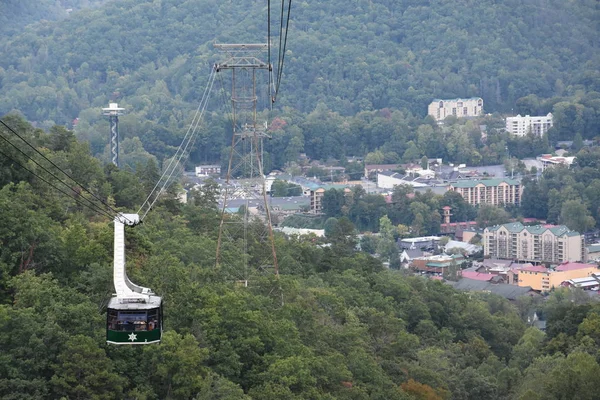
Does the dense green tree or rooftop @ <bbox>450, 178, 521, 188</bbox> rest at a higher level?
rooftop @ <bbox>450, 178, 521, 188</bbox>

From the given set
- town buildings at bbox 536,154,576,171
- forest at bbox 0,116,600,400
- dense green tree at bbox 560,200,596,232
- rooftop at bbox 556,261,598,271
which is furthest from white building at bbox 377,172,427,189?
forest at bbox 0,116,600,400

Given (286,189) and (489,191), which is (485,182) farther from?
(286,189)

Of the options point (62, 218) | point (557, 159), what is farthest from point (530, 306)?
point (557, 159)

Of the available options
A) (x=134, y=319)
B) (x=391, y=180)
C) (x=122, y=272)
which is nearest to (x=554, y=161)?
(x=391, y=180)

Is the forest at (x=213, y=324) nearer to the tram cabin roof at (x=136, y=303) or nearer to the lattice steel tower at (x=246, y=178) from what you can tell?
the lattice steel tower at (x=246, y=178)

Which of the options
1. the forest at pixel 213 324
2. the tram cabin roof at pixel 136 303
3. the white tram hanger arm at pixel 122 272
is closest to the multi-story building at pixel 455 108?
the forest at pixel 213 324

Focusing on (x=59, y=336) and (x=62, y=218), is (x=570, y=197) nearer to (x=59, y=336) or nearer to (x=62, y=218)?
(x=62, y=218)

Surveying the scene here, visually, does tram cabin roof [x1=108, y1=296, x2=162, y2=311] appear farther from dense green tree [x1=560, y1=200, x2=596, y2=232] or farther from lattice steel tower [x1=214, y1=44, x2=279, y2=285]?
dense green tree [x1=560, y1=200, x2=596, y2=232]
